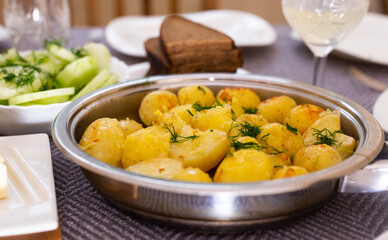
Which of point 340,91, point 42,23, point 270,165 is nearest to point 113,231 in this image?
point 270,165

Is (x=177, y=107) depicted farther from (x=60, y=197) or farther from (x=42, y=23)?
(x=42, y=23)

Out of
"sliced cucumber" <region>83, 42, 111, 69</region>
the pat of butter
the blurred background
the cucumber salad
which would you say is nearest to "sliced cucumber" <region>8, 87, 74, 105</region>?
the cucumber salad

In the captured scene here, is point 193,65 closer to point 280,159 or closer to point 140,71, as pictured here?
point 140,71

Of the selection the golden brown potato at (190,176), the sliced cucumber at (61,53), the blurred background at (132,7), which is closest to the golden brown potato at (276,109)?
the golden brown potato at (190,176)

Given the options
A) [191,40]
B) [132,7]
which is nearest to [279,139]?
[191,40]

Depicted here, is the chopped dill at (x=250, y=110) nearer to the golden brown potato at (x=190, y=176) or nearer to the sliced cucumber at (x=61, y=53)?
the golden brown potato at (x=190, y=176)
